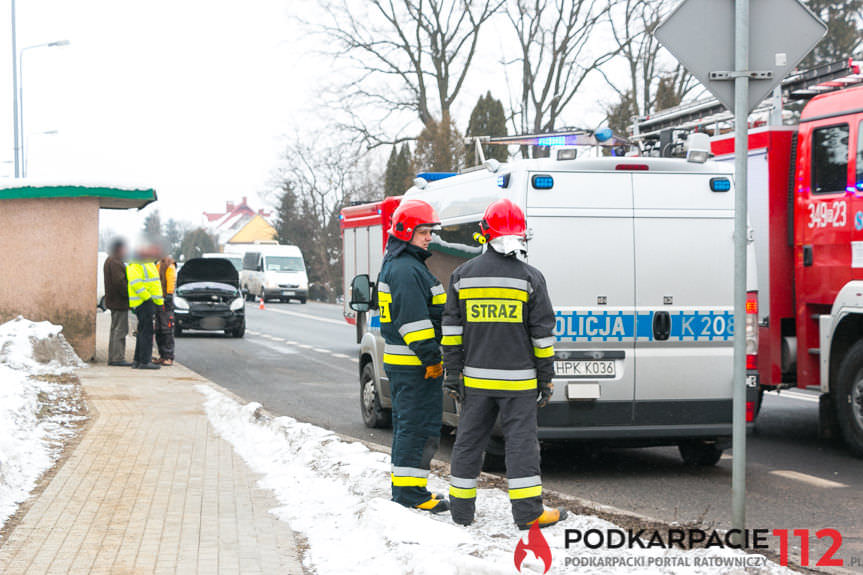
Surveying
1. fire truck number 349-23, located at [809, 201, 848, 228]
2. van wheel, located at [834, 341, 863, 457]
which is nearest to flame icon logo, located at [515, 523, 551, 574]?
van wheel, located at [834, 341, 863, 457]

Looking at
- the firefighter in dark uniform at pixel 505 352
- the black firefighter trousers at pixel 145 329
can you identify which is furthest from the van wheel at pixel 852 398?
the black firefighter trousers at pixel 145 329

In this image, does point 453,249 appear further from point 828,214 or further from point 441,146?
point 441,146

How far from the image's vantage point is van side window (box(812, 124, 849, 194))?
9656 millimetres

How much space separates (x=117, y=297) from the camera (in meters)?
17.0

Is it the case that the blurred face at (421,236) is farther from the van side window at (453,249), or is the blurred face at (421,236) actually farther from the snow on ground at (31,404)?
the snow on ground at (31,404)

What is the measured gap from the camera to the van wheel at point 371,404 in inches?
443

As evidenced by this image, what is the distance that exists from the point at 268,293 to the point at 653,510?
144 ft

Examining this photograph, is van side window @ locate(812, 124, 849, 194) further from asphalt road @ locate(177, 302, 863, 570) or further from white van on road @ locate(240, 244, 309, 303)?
white van on road @ locate(240, 244, 309, 303)

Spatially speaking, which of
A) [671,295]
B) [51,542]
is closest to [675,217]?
[671,295]

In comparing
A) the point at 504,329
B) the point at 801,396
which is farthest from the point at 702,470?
the point at 801,396

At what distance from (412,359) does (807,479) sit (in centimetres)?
387

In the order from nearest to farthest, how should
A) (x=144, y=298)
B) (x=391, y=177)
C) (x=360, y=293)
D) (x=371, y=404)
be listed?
(x=360, y=293)
(x=371, y=404)
(x=144, y=298)
(x=391, y=177)

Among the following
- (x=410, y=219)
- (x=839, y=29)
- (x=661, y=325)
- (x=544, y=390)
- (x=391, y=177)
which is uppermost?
(x=839, y=29)

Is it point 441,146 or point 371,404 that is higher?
point 441,146
